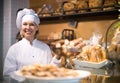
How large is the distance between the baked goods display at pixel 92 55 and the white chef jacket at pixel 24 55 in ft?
0.78

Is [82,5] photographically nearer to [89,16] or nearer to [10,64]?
[89,16]

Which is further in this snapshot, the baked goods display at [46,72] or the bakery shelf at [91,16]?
the bakery shelf at [91,16]

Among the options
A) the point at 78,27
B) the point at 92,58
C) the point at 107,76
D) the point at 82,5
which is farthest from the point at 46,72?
the point at 78,27

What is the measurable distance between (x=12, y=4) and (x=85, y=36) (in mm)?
1527

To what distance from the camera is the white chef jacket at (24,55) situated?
6.75ft

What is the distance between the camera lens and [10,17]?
380 cm

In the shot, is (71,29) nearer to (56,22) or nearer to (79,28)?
(79,28)

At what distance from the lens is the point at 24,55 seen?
7.09ft

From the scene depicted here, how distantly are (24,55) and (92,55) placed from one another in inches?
26.3

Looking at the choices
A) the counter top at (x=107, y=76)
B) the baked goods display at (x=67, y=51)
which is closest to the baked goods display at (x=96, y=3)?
the baked goods display at (x=67, y=51)

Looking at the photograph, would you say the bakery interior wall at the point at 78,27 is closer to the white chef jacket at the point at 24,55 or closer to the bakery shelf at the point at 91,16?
the bakery shelf at the point at 91,16

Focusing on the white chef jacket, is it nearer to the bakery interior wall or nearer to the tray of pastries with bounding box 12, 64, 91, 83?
the bakery interior wall

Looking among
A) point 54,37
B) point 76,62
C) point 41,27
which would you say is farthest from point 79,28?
point 76,62

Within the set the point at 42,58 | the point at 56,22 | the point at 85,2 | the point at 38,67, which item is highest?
the point at 85,2
